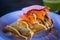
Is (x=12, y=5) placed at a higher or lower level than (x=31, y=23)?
higher

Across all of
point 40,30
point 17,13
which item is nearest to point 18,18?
point 17,13

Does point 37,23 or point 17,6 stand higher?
point 17,6

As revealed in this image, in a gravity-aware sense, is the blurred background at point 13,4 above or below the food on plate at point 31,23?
above

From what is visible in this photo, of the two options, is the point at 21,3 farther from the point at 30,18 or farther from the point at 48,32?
the point at 48,32

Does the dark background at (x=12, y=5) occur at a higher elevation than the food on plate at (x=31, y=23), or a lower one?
higher

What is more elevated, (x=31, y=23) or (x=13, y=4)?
(x=13, y=4)

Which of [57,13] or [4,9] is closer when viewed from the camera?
[4,9]

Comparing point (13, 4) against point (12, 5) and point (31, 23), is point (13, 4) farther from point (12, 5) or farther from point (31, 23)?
point (31, 23)

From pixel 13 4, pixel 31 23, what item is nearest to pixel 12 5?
pixel 13 4

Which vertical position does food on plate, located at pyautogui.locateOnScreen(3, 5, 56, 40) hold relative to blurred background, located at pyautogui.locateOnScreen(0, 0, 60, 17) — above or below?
below

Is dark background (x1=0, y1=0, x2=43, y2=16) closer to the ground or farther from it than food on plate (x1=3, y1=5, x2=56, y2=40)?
farther from it
